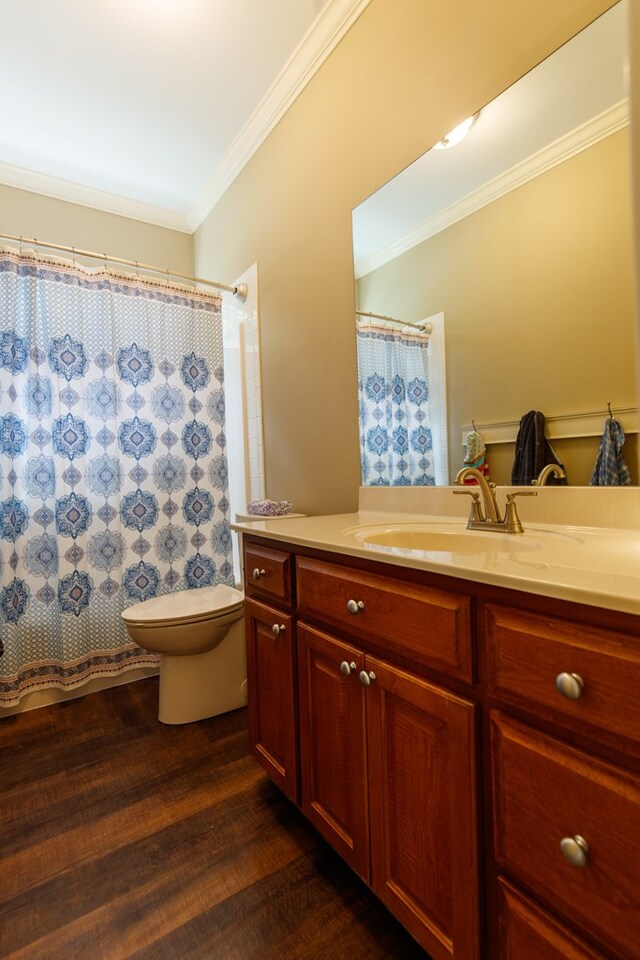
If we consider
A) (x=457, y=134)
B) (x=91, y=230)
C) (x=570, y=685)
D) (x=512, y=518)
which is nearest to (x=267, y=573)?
(x=512, y=518)

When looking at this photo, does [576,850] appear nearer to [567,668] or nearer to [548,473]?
[567,668]

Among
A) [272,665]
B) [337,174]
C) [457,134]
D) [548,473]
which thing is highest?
[337,174]

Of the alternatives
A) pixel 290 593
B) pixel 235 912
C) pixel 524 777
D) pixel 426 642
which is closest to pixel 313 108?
pixel 290 593

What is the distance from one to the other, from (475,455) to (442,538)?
291 millimetres

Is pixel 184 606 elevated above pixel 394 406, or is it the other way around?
pixel 394 406

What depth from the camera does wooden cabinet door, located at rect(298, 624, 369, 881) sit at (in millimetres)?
983

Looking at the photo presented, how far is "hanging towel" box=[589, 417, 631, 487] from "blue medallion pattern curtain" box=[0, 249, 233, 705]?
1767 millimetres

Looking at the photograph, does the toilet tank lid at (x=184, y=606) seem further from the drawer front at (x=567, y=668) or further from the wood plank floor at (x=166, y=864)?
the drawer front at (x=567, y=668)

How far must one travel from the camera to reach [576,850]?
583 mm

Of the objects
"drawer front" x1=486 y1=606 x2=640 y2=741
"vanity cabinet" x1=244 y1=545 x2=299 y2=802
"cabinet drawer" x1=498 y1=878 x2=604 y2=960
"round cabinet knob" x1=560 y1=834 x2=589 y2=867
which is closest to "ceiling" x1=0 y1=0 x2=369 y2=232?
"vanity cabinet" x1=244 y1=545 x2=299 y2=802

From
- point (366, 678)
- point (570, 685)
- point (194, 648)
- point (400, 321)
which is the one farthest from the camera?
point (194, 648)

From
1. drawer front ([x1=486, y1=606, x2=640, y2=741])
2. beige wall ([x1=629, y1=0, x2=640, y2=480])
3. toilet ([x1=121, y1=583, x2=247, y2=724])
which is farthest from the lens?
toilet ([x1=121, y1=583, x2=247, y2=724])

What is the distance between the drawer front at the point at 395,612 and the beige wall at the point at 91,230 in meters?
2.44

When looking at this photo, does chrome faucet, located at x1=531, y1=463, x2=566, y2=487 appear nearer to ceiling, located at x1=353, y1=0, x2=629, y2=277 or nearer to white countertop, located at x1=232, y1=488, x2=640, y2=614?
white countertop, located at x1=232, y1=488, x2=640, y2=614
